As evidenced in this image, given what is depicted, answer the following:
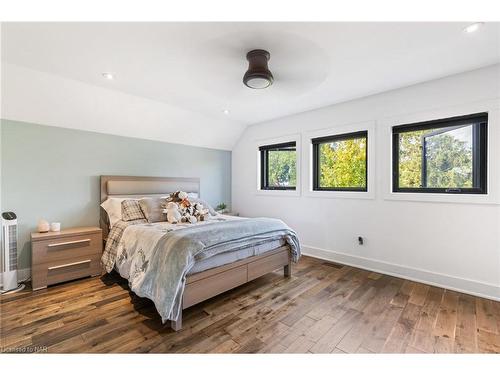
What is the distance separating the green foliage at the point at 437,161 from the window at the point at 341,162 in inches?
18.7

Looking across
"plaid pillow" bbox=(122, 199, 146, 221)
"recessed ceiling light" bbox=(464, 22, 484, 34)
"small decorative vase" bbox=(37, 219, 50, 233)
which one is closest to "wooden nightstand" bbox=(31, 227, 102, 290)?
"small decorative vase" bbox=(37, 219, 50, 233)

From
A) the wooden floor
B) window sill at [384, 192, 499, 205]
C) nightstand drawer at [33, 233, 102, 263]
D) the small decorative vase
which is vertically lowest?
the wooden floor

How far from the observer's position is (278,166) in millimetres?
4414

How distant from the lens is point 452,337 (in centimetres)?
177

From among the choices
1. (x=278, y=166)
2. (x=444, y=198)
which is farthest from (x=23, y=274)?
(x=444, y=198)

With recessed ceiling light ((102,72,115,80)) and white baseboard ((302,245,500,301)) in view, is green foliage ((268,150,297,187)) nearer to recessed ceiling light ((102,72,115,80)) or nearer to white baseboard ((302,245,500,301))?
white baseboard ((302,245,500,301))

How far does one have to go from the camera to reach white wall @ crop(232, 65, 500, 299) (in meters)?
2.38

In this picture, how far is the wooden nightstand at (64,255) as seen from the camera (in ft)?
8.22

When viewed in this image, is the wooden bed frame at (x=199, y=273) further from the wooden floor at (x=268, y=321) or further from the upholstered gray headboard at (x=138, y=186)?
the wooden floor at (x=268, y=321)

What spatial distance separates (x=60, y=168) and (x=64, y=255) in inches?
44.0

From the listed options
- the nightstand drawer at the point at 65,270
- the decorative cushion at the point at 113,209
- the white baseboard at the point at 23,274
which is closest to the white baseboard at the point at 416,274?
the decorative cushion at the point at 113,209

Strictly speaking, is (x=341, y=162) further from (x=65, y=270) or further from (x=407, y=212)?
(x=65, y=270)

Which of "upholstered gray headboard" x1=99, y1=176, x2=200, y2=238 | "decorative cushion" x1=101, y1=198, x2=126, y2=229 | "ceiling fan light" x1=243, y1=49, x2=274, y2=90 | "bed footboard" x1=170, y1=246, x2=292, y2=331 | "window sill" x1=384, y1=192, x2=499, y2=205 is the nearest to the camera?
"ceiling fan light" x1=243, y1=49, x2=274, y2=90
